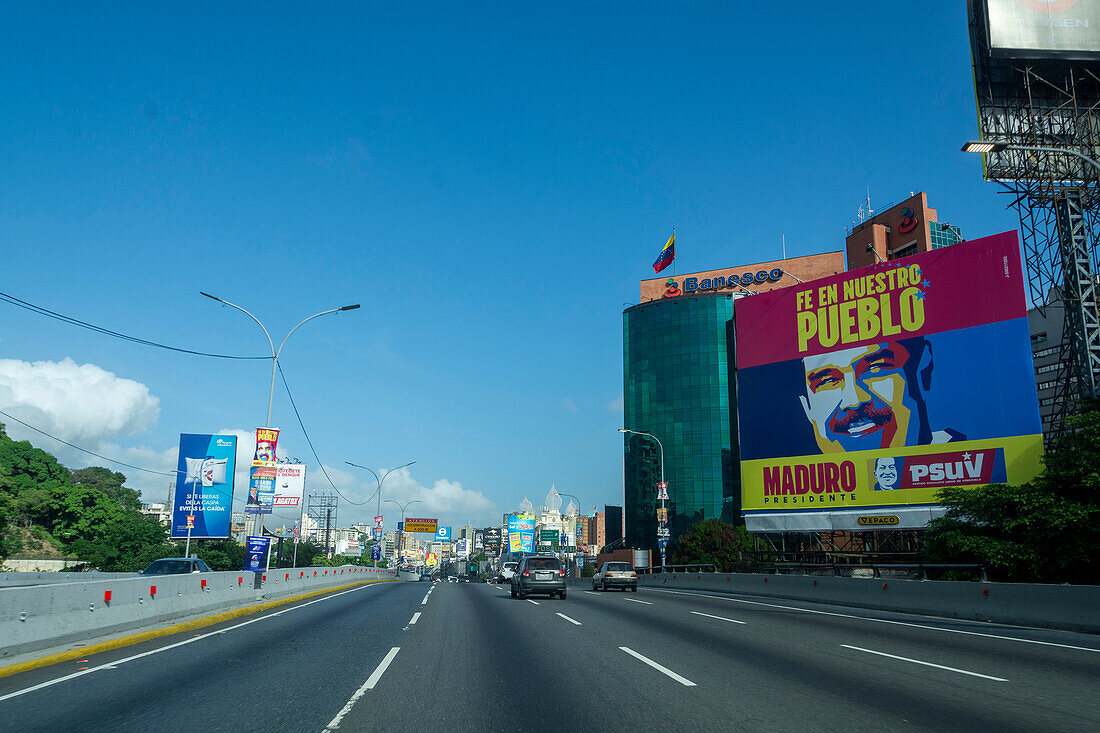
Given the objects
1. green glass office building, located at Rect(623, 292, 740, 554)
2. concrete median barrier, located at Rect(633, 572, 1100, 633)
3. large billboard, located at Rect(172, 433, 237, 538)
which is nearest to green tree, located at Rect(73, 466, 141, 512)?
large billboard, located at Rect(172, 433, 237, 538)

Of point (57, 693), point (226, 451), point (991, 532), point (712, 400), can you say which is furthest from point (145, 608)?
point (712, 400)

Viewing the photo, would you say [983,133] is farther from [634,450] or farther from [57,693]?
[634,450]

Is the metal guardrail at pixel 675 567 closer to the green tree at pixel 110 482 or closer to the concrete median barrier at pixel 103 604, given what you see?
the concrete median barrier at pixel 103 604

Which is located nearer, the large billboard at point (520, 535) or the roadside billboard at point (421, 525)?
the roadside billboard at point (421, 525)

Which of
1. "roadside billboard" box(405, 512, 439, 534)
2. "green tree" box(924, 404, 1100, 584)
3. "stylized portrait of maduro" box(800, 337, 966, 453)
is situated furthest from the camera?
"roadside billboard" box(405, 512, 439, 534)

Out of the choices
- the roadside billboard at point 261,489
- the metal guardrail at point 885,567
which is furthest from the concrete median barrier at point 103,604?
the metal guardrail at point 885,567

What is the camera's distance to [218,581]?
20.4 m

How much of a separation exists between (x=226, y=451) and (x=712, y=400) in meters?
69.2

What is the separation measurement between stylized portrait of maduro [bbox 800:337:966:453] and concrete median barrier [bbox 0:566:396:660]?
27813mm

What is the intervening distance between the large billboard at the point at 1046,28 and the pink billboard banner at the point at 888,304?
10.9 metres

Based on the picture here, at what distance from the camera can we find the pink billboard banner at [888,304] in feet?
105

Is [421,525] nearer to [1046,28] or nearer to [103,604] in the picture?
A: [1046,28]

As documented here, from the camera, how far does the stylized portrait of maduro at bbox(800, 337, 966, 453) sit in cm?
3331

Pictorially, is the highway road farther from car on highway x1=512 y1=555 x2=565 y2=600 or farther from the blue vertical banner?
the blue vertical banner
